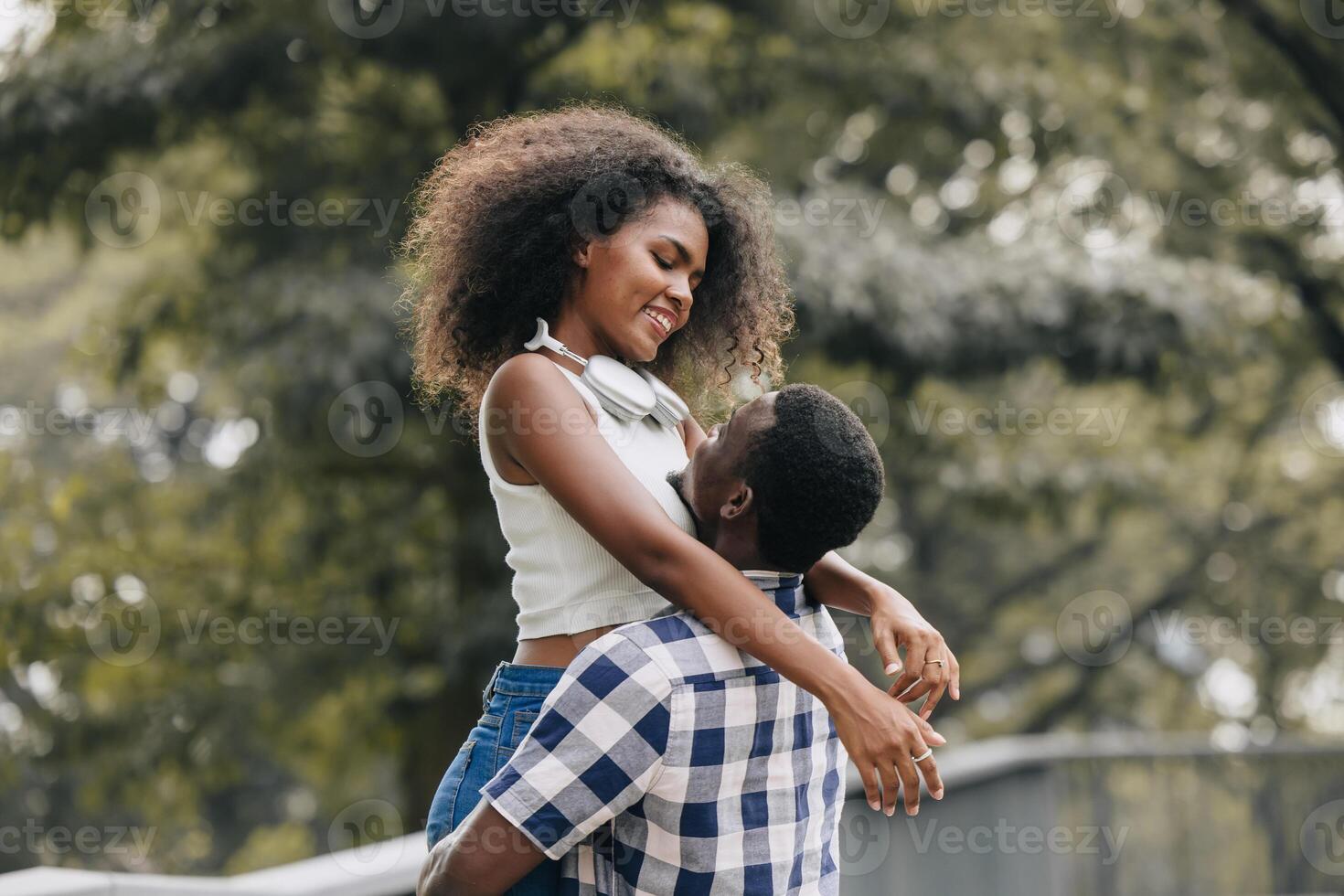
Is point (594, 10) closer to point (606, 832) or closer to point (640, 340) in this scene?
point (640, 340)

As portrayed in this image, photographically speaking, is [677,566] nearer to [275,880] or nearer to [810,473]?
[810,473]

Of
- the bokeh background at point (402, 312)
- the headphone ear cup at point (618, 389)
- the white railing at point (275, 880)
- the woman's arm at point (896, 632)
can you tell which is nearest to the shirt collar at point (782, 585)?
the woman's arm at point (896, 632)

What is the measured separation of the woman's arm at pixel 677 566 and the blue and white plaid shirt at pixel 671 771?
0.05 m

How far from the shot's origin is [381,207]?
19.9 feet

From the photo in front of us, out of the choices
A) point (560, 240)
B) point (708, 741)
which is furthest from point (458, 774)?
point (560, 240)

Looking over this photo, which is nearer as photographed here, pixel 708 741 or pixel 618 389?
pixel 708 741

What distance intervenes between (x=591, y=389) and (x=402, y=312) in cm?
350

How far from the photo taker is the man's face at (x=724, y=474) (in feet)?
5.84

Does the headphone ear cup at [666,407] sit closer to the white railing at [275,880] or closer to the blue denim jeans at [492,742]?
the blue denim jeans at [492,742]

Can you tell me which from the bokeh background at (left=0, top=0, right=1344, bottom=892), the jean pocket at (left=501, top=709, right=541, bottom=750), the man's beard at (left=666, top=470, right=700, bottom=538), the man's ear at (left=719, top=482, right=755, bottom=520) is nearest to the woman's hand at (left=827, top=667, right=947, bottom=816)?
the man's ear at (left=719, top=482, right=755, bottom=520)

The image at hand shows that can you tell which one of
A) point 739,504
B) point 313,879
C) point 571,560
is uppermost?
point 739,504

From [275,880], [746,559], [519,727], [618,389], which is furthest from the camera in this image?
[275,880]

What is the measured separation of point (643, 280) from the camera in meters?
2.15

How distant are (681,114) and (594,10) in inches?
22.9
